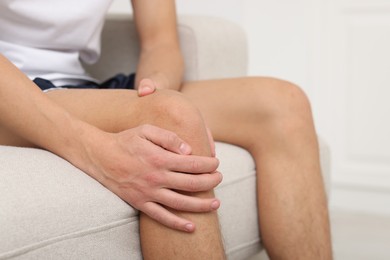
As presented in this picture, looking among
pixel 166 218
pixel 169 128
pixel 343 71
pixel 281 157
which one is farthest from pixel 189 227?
pixel 343 71

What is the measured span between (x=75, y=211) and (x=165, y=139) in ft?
0.53

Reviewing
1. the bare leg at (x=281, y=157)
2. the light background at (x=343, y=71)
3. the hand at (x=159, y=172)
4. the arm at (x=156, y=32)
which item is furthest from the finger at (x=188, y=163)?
the light background at (x=343, y=71)

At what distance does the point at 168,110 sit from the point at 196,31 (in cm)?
66

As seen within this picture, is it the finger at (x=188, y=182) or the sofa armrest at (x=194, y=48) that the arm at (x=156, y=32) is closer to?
the sofa armrest at (x=194, y=48)

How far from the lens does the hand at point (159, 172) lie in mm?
1041

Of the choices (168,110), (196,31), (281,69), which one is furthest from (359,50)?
(168,110)

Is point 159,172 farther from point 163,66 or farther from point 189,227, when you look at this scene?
point 163,66

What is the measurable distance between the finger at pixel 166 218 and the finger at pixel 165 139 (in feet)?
0.28

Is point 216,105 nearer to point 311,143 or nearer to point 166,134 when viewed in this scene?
point 311,143

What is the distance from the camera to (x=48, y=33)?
1.48 meters

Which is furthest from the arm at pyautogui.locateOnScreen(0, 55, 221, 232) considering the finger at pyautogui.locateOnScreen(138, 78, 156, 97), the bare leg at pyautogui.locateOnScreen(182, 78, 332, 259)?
the bare leg at pyautogui.locateOnScreen(182, 78, 332, 259)

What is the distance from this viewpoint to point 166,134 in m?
1.04

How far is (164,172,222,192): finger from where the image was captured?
1040 millimetres

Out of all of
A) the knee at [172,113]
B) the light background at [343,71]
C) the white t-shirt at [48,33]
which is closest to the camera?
the knee at [172,113]
